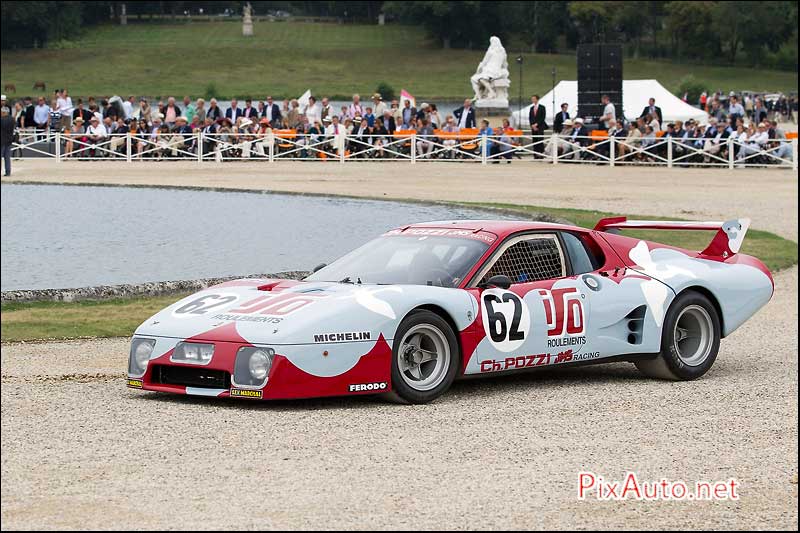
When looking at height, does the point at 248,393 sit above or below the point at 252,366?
below

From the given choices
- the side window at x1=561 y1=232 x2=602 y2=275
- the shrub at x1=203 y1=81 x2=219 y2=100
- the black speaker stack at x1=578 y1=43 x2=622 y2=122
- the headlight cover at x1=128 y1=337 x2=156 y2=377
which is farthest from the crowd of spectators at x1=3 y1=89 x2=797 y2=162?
the shrub at x1=203 y1=81 x2=219 y2=100

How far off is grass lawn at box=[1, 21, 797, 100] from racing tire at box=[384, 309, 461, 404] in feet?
323

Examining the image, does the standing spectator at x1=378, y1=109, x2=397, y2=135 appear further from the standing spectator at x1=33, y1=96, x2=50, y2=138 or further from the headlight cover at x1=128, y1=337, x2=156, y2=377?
the headlight cover at x1=128, y1=337, x2=156, y2=377

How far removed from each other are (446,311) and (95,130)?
106 feet

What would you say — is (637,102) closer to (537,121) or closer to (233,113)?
(537,121)

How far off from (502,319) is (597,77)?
35.5m

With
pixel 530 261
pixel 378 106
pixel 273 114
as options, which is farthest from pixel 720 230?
pixel 273 114

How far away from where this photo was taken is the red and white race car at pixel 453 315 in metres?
9.00

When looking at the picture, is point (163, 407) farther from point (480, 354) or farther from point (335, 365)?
point (480, 354)

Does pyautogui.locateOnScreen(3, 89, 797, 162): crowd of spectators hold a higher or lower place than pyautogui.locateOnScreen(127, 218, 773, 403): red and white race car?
higher

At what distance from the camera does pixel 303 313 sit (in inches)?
358

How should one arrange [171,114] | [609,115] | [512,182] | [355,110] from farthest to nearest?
1. [171,114]
2. [355,110]
3. [609,115]
4. [512,182]

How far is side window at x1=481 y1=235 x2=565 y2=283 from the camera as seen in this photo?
1013 cm

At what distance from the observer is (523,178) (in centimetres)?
3466
